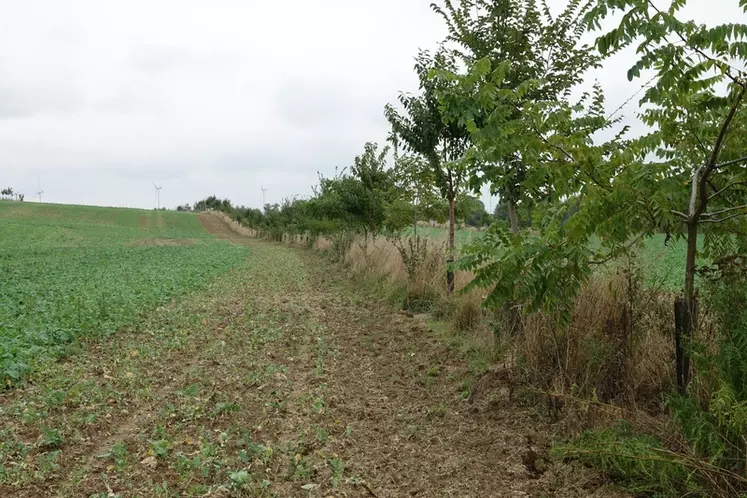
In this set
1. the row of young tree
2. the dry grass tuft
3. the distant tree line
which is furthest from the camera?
the distant tree line

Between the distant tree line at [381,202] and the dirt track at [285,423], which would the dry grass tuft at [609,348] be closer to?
the dirt track at [285,423]

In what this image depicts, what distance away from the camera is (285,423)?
191 inches

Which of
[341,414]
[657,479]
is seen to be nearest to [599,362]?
[657,479]

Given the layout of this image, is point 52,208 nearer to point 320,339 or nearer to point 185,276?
point 185,276

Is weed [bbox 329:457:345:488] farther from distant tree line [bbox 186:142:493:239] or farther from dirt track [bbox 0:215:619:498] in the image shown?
distant tree line [bbox 186:142:493:239]

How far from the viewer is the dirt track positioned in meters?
3.74

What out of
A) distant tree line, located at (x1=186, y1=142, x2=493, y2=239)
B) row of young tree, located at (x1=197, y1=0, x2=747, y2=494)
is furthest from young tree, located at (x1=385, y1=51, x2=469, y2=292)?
row of young tree, located at (x1=197, y1=0, x2=747, y2=494)

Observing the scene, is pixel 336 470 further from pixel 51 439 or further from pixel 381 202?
pixel 381 202

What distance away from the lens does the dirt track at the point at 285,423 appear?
374 centimetres

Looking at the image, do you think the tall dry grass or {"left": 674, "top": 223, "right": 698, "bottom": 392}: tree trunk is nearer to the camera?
{"left": 674, "top": 223, "right": 698, "bottom": 392}: tree trunk

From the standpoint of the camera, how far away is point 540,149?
3557mm

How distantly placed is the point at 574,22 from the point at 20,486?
28.2ft

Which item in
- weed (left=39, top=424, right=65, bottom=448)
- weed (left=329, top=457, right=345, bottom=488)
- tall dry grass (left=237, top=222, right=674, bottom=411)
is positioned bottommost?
weed (left=329, top=457, right=345, bottom=488)

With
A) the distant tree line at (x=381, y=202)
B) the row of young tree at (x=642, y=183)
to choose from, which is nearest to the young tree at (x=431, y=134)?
the distant tree line at (x=381, y=202)
